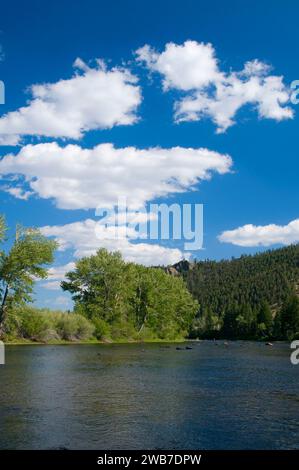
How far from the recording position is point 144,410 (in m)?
22.2

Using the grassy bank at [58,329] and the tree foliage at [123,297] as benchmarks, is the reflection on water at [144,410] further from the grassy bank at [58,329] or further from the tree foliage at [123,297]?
the tree foliage at [123,297]

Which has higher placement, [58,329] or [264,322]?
[58,329]

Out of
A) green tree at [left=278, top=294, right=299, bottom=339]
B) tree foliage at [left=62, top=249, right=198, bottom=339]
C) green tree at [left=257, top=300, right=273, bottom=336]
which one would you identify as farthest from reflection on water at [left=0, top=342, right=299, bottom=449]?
green tree at [left=257, top=300, right=273, bottom=336]

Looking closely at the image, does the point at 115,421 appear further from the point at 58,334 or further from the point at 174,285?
the point at 174,285

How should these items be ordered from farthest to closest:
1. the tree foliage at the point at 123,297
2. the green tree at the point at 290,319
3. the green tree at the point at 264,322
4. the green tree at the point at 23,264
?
the green tree at the point at 264,322
the green tree at the point at 290,319
the tree foliage at the point at 123,297
the green tree at the point at 23,264

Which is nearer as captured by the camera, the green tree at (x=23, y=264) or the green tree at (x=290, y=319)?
the green tree at (x=23, y=264)

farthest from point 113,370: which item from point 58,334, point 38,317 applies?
point 58,334

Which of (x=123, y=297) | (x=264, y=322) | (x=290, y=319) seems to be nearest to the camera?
(x=123, y=297)

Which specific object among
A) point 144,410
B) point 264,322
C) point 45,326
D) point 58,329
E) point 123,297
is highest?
point 123,297

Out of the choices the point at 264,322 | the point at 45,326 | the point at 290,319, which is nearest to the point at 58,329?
the point at 45,326

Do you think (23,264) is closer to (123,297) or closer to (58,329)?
(58,329)

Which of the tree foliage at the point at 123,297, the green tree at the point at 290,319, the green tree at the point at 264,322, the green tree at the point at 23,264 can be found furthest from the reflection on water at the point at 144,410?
the green tree at the point at 264,322

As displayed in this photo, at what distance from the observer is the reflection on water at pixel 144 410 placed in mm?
16500

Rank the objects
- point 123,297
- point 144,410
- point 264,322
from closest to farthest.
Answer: point 144,410, point 123,297, point 264,322
